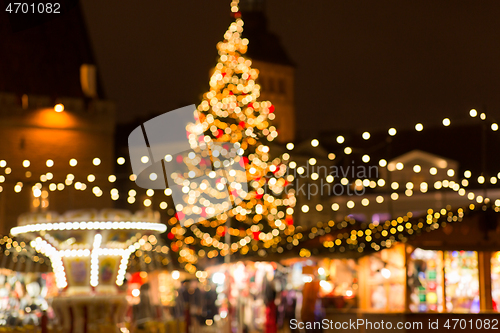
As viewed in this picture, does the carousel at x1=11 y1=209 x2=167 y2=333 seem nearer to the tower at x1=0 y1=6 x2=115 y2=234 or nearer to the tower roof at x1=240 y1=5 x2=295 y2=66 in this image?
the tower at x1=0 y1=6 x2=115 y2=234

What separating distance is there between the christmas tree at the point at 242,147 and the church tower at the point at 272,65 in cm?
2884

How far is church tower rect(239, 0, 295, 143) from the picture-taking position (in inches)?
1925

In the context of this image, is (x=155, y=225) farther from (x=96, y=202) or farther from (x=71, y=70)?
(x=71, y=70)

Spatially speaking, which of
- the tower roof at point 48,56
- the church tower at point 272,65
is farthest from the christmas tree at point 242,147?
the church tower at point 272,65

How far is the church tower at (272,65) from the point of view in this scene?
48906 millimetres

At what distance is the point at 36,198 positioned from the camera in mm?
28969

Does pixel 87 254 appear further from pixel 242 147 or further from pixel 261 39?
pixel 261 39

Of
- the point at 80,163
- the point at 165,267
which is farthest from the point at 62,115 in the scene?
Answer: the point at 165,267

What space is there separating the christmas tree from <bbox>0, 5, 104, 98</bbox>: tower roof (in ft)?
38.8

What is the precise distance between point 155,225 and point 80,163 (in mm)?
18604

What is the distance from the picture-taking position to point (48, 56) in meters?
31.2

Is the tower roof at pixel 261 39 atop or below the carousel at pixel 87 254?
atop

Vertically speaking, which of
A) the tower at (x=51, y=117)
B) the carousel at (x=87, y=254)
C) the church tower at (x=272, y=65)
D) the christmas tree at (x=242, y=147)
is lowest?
the carousel at (x=87, y=254)

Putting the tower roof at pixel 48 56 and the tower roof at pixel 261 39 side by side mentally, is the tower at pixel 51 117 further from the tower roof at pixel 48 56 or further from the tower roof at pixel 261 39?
the tower roof at pixel 261 39
